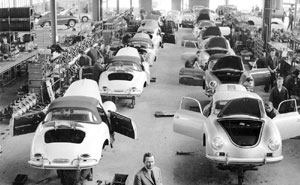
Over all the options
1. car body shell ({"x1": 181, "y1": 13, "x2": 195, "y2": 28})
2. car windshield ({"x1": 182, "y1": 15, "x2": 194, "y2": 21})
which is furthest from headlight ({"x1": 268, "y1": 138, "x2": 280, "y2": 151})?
car windshield ({"x1": 182, "y1": 15, "x2": 194, "y2": 21})

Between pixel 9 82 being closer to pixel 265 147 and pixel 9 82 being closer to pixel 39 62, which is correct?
pixel 39 62

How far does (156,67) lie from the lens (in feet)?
76.5

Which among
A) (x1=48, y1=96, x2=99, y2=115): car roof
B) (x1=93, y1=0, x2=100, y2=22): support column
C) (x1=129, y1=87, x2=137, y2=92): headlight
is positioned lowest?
(x1=129, y1=87, x2=137, y2=92): headlight

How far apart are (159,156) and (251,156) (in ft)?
9.08

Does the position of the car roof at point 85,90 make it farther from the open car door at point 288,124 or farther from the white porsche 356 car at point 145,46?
the white porsche 356 car at point 145,46

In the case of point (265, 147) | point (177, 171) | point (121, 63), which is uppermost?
point (121, 63)

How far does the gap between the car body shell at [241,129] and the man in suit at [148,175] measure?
214cm

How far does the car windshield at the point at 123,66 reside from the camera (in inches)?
637

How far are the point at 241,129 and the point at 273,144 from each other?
30.6 inches

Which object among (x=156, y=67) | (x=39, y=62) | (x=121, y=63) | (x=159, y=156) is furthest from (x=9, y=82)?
(x=159, y=156)

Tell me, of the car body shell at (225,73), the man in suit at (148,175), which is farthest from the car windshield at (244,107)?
the car body shell at (225,73)

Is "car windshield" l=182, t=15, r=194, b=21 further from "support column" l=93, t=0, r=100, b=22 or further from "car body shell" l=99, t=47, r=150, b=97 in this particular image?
"car body shell" l=99, t=47, r=150, b=97

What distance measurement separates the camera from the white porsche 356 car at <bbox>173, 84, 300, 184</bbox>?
32.3ft

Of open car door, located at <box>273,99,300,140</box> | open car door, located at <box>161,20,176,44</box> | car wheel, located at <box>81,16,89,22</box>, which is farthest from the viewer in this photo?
car wheel, located at <box>81,16,89,22</box>
